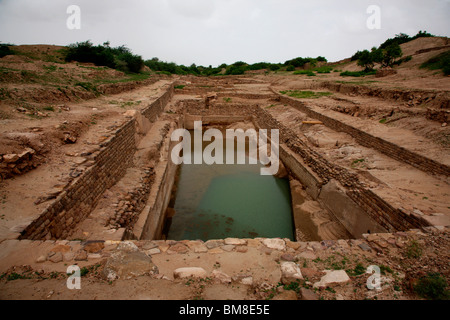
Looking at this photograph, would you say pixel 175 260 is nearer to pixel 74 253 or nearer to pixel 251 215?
pixel 74 253

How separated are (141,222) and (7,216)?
7.48ft

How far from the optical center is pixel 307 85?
1722 centimetres

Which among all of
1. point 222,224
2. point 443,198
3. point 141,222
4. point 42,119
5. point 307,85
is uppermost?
point 307,85

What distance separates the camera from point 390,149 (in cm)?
603

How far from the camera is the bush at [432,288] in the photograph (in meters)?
2.27

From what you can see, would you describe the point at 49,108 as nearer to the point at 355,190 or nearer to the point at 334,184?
the point at 334,184

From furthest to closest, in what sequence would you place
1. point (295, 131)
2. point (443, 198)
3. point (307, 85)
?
point (307, 85) → point (295, 131) → point (443, 198)

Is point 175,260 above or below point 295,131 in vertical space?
below

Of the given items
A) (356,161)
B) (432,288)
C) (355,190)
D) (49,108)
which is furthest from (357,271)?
(49,108)

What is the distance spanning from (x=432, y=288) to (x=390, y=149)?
15.6 feet

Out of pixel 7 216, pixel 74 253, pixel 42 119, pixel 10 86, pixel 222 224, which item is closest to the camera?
pixel 74 253

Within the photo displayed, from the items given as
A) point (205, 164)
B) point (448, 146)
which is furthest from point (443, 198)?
point (205, 164)

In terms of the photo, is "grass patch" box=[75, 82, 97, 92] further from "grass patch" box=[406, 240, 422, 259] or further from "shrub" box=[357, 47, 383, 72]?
"shrub" box=[357, 47, 383, 72]

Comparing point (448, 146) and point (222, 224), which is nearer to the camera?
point (448, 146)
